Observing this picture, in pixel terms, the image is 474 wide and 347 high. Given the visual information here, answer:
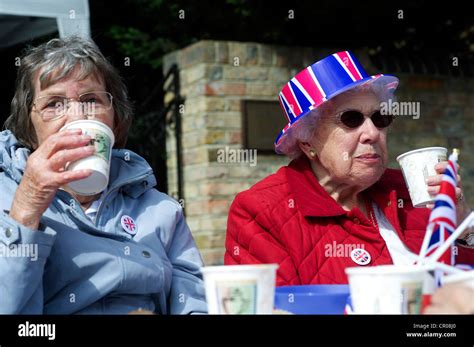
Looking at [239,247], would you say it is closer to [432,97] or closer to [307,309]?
[307,309]

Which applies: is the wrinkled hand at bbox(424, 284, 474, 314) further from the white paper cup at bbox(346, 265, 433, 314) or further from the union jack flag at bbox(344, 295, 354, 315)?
the union jack flag at bbox(344, 295, 354, 315)

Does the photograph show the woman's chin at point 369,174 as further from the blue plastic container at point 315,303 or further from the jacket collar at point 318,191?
the blue plastic container at point 315,303

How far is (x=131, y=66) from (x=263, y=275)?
6488 millimetres

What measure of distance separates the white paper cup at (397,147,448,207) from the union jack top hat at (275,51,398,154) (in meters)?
0.43

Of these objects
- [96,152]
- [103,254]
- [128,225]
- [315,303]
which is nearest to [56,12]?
[128,225]

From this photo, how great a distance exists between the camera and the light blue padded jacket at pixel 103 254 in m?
1.89

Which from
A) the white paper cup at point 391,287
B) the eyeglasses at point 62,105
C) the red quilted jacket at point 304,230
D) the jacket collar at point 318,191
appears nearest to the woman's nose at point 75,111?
the eyeglasses at point 62,105

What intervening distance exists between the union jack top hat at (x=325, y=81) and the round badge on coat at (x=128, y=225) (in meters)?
0.71

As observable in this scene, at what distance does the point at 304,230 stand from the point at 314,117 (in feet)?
1.45

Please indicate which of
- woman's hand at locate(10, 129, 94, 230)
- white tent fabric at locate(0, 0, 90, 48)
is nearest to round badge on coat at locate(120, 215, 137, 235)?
woman's hand at locate(10, 129, 94, 230)

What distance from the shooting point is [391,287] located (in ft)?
4.69

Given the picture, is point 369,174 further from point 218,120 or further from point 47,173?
point 218,120
